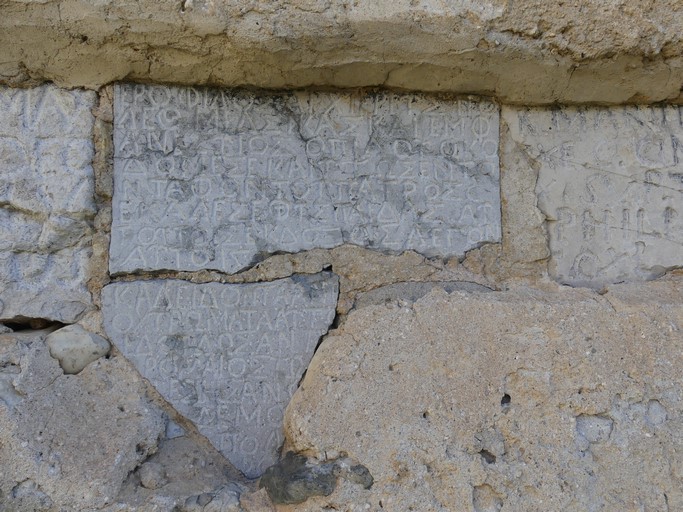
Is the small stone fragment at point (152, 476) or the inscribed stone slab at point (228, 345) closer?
the small stone fragment at point (152, 476)

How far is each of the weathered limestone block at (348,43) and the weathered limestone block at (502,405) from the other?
0.69m

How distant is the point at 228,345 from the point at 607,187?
1.34 meters

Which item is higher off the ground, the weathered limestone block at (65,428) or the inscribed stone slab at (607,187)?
the inscribed stone slab at (607,187)

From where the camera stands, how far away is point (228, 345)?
1.99 metres

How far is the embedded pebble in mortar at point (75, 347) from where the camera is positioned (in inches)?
73.9

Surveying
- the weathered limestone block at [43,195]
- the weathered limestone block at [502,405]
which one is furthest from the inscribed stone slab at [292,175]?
the weathered limestone block at [502,405]

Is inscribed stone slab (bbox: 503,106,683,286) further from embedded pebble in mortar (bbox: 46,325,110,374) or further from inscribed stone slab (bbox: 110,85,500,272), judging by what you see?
embedded pebble in mortar (bbox: 46,325,110,374)

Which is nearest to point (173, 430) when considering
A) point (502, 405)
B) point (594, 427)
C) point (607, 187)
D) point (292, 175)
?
point (292, 175)

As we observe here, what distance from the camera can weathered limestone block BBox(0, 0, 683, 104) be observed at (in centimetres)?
174

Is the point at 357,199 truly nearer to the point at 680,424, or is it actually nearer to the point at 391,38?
the point at 391,38

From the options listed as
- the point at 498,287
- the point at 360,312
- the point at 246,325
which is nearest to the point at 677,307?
the point at 498,287

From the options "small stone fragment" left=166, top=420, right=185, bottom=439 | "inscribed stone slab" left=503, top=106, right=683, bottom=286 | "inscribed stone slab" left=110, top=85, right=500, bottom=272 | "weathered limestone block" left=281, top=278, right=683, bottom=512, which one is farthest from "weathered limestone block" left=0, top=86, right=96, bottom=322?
"inscribed stone slab" left=503, top=106, right=683, bottom=286

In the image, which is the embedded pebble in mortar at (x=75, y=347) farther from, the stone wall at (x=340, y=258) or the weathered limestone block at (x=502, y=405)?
the weathered limestone block at (x=502, y=405)

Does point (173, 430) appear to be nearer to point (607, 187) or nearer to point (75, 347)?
point (75, 347)
